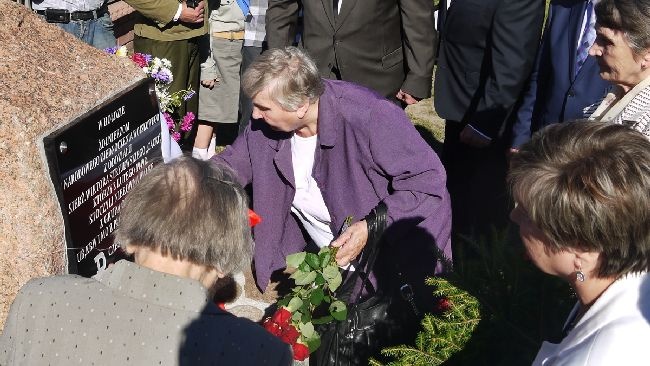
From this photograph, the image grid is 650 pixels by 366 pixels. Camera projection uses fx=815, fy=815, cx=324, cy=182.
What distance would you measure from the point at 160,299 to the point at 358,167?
1.63 metres

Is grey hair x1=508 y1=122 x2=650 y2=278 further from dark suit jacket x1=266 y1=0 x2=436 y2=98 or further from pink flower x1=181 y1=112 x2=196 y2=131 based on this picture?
pink flower x1=181 y1=112 x2=196 y2=131

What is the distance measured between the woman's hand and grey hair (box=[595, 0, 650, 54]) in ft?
3.88

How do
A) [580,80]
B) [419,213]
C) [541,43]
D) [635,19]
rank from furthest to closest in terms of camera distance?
1. [541,43]
2. [580,80]
3. [419,213]
4. [635,19]

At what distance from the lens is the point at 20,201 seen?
8.18 feet

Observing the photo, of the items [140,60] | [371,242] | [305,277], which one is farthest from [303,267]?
[140,60]

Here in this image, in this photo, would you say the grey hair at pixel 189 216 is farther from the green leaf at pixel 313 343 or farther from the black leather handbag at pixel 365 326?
the black leather handbag at pixel 365 326

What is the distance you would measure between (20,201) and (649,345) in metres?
1.82

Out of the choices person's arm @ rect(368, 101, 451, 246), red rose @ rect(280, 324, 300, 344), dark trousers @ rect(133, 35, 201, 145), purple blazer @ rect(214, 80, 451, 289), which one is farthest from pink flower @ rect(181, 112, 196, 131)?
red rose @ rect(280, 324, 300, 344)

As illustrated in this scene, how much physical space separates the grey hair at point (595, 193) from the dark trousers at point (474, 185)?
2.64 metres

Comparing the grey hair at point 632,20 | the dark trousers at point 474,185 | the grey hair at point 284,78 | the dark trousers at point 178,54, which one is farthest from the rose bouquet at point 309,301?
the dark trousers at point 178,54

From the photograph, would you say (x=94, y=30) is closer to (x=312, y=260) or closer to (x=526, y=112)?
(x=526, y=112)

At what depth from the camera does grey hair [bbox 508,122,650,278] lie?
5.79 feet

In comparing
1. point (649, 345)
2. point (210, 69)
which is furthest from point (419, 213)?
point (210, 69)

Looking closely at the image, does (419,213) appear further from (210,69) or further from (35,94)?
(210,69)
